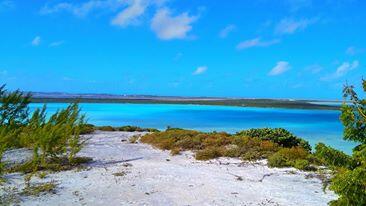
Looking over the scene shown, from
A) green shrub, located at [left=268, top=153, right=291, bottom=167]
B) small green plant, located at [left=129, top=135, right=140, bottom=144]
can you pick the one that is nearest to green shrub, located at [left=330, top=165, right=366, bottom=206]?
green shrub, located at [left=268, top=153, right=291, bottom=167]

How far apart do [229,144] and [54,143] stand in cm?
693

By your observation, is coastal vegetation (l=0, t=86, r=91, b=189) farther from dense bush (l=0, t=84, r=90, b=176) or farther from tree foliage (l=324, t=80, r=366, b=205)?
tree foliage (l=324, t=80, r=366, b=205)

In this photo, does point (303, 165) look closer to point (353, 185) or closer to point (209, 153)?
point (209, 153)

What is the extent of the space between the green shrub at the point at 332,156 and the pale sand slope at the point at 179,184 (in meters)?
4.48

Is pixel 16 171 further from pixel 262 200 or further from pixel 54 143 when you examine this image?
pixel 262 200

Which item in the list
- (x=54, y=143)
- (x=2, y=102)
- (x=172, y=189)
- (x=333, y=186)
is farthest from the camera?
(x=2, y=102)

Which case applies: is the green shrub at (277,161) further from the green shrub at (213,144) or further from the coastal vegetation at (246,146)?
the green shrub at (213,144)

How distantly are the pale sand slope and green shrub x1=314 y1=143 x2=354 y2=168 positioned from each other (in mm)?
4476

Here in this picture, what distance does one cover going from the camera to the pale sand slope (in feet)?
32.7

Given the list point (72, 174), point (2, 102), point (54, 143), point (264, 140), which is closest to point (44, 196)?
point (72, 174)

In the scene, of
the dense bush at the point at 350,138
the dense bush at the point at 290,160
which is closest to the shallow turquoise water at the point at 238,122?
the dense bush at the point at 290,160

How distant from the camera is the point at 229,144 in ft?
59.2

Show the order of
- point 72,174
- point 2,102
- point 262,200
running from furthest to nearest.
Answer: point 2,102
point 72,174
point 262,200

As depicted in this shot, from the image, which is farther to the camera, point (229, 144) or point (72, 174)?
point (229, 144)
